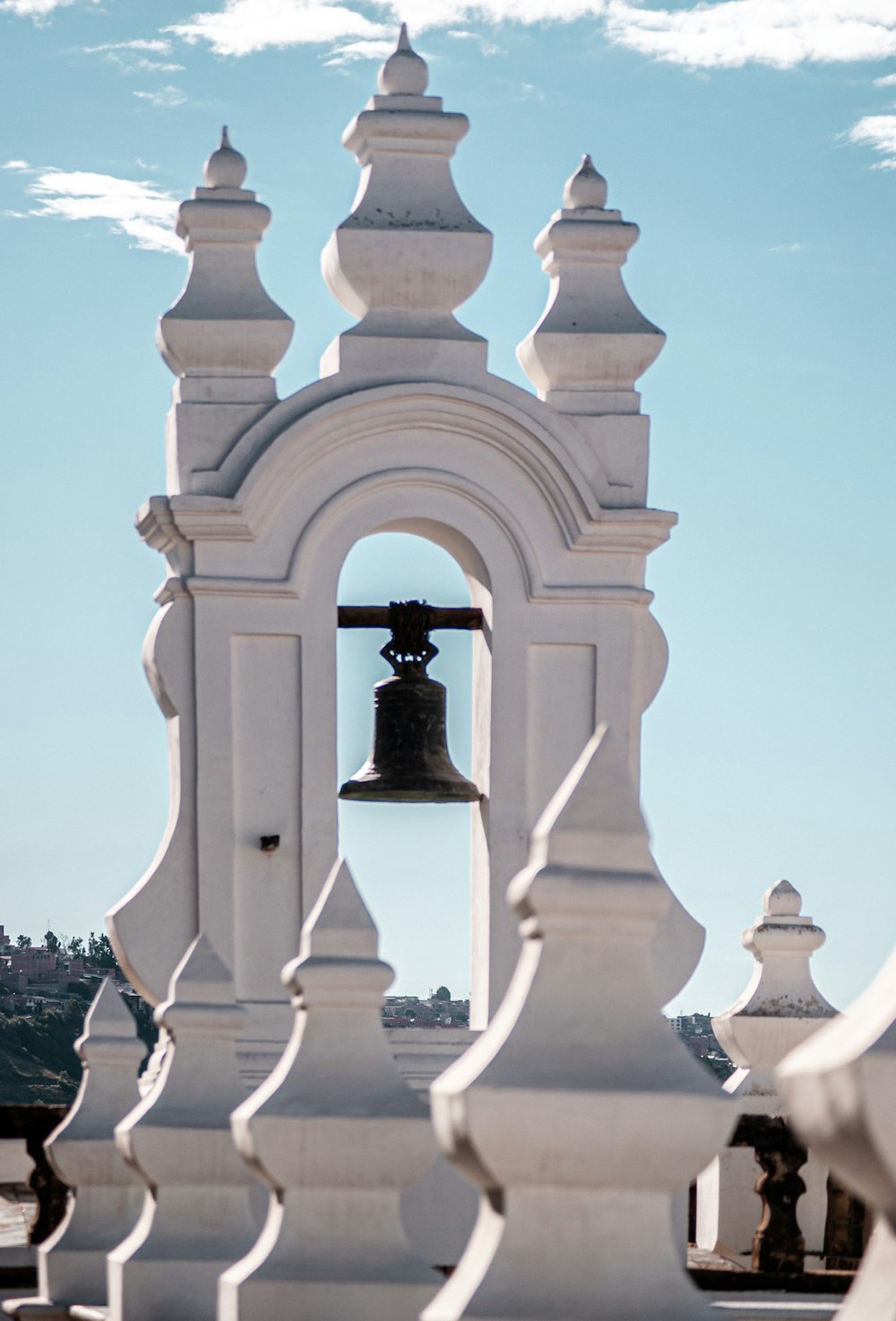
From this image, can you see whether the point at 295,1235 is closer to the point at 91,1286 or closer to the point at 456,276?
the point at 91,1286

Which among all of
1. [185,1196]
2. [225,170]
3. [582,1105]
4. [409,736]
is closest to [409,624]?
[409,736]

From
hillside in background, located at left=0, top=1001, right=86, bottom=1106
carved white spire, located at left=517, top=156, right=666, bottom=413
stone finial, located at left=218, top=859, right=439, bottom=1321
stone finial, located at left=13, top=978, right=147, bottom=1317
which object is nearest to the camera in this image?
stone finial, located at left=218, top=859, right=439, bottom=1321

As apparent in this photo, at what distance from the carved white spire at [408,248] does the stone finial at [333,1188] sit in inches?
217

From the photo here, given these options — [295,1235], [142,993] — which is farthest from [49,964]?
[295,1235]

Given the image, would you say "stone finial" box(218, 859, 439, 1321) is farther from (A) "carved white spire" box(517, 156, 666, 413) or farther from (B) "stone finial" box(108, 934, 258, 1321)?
(A) "carved white spire" box(517, 156, 666, 413)

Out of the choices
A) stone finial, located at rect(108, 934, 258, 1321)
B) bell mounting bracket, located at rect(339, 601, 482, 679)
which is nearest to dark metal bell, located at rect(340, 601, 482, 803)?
bell mounting bracket, located at rect(339, 601, 482, 679)

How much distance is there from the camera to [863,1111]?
3.76 m

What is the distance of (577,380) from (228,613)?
6.67 ft

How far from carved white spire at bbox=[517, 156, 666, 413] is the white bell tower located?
7.0 inches

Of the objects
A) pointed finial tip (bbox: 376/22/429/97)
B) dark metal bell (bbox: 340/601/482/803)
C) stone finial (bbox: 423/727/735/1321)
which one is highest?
pointed finial tip (bbox: 376/22/429/97)

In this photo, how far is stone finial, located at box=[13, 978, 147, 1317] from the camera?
1048cm

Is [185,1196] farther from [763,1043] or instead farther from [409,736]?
[763,1043]

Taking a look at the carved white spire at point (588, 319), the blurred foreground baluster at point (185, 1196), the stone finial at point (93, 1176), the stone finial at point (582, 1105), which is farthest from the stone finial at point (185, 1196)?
the carved white spire at point (588, 319)

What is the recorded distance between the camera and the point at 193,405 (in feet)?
40.7
